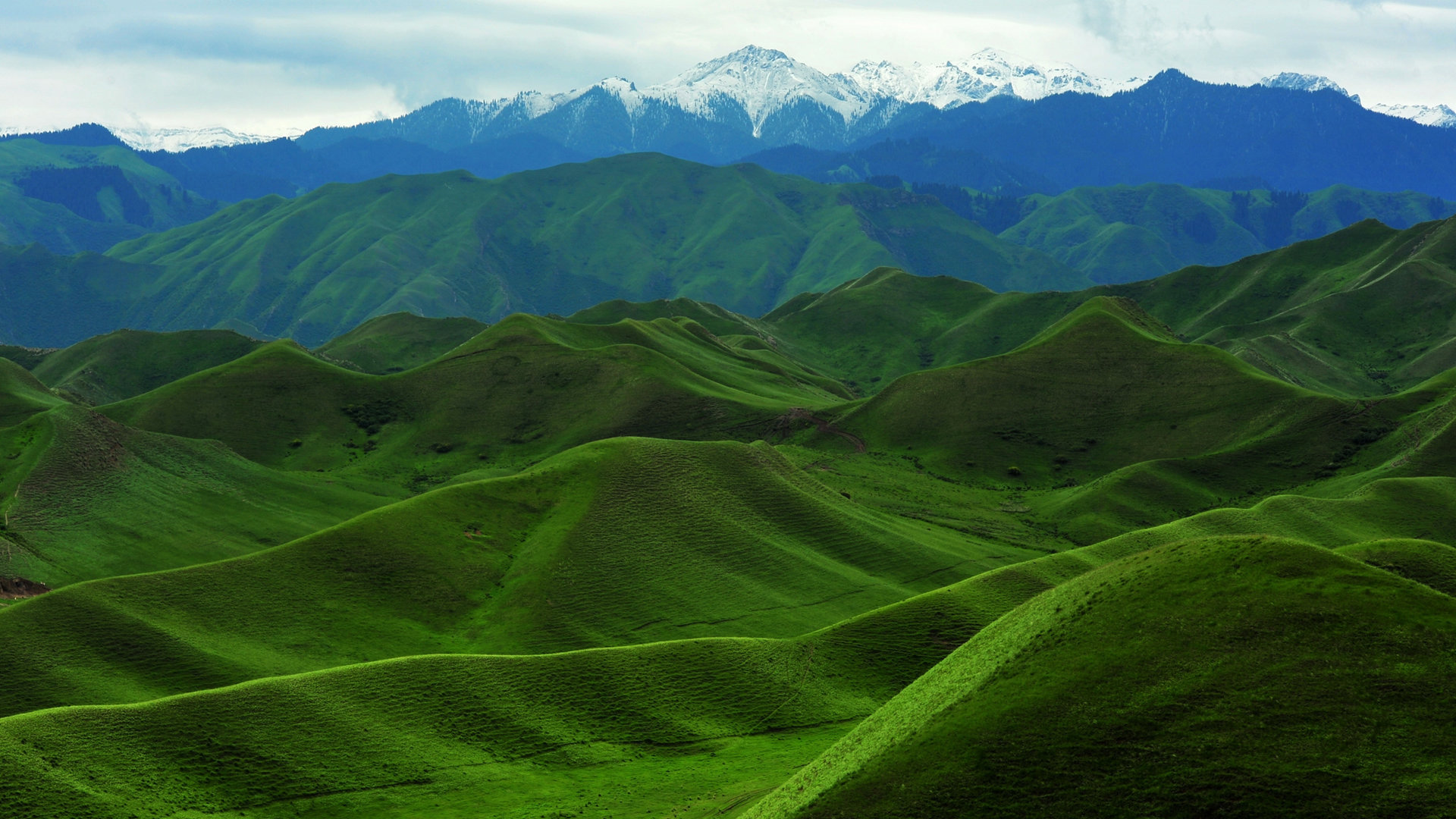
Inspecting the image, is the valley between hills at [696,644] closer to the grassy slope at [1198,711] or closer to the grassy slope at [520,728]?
the grassy slope at [1198,711]

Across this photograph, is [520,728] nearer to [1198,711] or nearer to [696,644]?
[696,644]

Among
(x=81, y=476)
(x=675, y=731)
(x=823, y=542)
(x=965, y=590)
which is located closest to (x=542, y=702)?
(x=675, y=731)

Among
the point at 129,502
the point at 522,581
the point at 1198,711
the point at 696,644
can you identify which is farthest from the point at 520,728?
the point at 129,502

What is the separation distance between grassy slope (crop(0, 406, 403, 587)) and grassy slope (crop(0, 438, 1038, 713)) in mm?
31733

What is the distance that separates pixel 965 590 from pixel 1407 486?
3528 inches

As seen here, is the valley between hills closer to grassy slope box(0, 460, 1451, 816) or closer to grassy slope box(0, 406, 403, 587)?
grassy slope box(0, 460, 1451, 816)

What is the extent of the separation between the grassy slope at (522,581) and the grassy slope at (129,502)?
31.7 meters

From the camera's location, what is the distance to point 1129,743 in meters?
52.8

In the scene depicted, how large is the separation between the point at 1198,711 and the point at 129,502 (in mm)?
143351

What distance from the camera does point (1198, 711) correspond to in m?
53.3

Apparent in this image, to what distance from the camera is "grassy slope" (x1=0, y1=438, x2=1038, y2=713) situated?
99.3m

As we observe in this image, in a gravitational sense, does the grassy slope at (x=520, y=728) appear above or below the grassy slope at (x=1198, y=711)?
below

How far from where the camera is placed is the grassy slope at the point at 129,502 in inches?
5443

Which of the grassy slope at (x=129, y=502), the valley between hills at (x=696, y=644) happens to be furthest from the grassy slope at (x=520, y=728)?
the grassy slope at (x=129, y=502)
